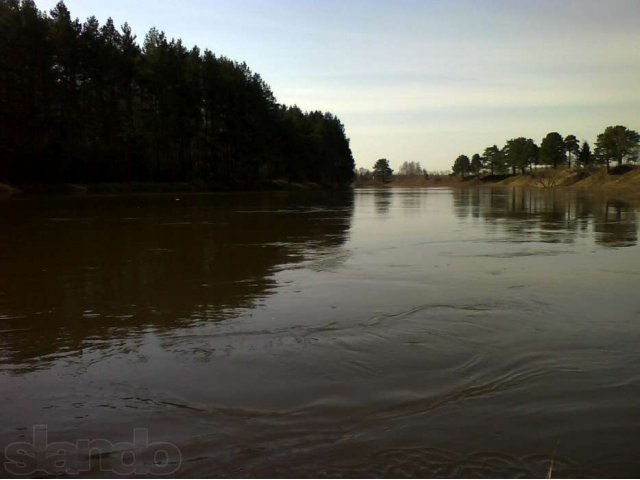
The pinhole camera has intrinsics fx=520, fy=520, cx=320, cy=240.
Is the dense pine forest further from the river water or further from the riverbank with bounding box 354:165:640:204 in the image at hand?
the riverbank with bounding box 354:165:640:204

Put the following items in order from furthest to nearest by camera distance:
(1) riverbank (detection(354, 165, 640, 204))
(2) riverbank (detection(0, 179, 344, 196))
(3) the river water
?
(1) riverbank (detection(354, 165, 640, 204))
(2) riverbank (detection(0, 179, 344, 196))
(3) the river water

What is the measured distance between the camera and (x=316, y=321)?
5.84m

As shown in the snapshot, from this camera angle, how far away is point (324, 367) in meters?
4.40

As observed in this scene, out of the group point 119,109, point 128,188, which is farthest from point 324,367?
point 119,109

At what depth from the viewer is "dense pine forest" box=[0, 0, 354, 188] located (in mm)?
42750

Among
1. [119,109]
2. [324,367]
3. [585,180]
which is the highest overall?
[119,109]

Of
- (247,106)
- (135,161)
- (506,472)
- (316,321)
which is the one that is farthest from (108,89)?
(506,472)

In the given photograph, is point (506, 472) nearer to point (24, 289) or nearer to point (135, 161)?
point (24, 289)

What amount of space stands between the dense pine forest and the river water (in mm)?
39952

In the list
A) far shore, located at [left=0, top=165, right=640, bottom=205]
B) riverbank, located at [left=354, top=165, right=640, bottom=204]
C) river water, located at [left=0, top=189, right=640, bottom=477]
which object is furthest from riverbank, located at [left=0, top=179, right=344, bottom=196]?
riverbank, located at [left=354, top=165, right=640, bottom=204]

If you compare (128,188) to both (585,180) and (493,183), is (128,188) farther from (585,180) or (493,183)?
(493,183)

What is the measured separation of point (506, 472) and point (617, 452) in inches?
29.0

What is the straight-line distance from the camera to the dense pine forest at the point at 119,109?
42.8 meters

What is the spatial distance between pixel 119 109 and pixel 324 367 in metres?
53.5
